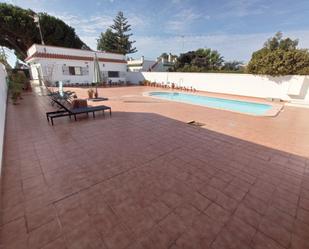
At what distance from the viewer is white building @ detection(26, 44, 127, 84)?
15.9 metres

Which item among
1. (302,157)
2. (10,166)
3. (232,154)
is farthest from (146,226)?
(302,157)

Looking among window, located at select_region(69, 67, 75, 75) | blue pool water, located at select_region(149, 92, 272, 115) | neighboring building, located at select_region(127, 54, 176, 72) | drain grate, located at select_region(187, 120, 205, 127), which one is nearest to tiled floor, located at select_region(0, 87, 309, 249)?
drain grate, located at select_region(187, 120, 205, 127)

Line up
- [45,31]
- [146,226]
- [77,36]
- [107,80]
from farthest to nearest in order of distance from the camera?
1. [77,36]
2. [45,31]
3. [107,80]
4. [146,226]

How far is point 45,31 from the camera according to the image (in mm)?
21938

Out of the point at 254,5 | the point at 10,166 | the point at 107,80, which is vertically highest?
the point at 254,5

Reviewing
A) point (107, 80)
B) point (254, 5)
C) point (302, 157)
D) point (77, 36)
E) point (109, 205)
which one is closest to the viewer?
point (109, 205)

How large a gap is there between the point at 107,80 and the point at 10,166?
62.2 feet

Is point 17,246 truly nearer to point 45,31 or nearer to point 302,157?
point 302,157

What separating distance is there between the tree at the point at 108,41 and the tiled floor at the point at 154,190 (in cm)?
3013

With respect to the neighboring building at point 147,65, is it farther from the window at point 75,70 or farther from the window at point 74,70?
the window at point 75,70

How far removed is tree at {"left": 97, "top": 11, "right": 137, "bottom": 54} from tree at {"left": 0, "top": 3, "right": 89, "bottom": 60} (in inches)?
264

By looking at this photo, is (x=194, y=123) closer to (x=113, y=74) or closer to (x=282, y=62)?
(x=282, y=62)

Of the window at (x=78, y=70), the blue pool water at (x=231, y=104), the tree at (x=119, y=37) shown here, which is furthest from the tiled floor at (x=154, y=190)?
the tree at (x=119, y=37)

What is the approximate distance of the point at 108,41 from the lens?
30.5 metres
